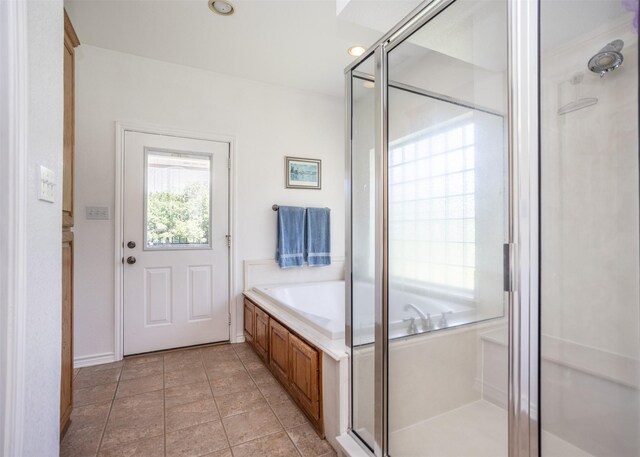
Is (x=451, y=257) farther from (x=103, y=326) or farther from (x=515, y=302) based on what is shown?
(x=103, y=326)

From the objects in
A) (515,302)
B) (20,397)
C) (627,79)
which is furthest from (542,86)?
(20,397)

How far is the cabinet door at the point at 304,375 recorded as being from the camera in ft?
5.56

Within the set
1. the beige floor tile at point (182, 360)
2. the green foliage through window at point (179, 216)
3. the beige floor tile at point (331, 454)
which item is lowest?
the beige floor tile at point (182, 360)

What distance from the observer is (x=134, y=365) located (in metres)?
2.54

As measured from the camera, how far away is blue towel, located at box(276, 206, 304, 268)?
3.19m

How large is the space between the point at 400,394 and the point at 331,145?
2676 mm

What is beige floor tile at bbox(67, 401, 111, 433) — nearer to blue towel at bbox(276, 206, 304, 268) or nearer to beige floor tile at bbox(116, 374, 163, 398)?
beige floor tile at bbox(116, 374, 163, 398)

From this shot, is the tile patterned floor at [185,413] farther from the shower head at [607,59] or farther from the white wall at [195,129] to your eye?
the shower head at [607,59]

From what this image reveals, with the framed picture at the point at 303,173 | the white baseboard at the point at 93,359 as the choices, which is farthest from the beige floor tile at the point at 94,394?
the framed picture at the point at 303,173

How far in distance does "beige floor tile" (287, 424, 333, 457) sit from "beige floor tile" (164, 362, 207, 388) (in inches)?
36.1

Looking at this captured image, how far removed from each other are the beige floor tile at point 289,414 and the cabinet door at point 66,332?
1053mm

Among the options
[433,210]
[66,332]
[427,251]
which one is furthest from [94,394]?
[433,210]

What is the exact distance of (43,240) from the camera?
40.9 inches

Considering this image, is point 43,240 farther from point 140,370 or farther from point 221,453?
point 140,370
